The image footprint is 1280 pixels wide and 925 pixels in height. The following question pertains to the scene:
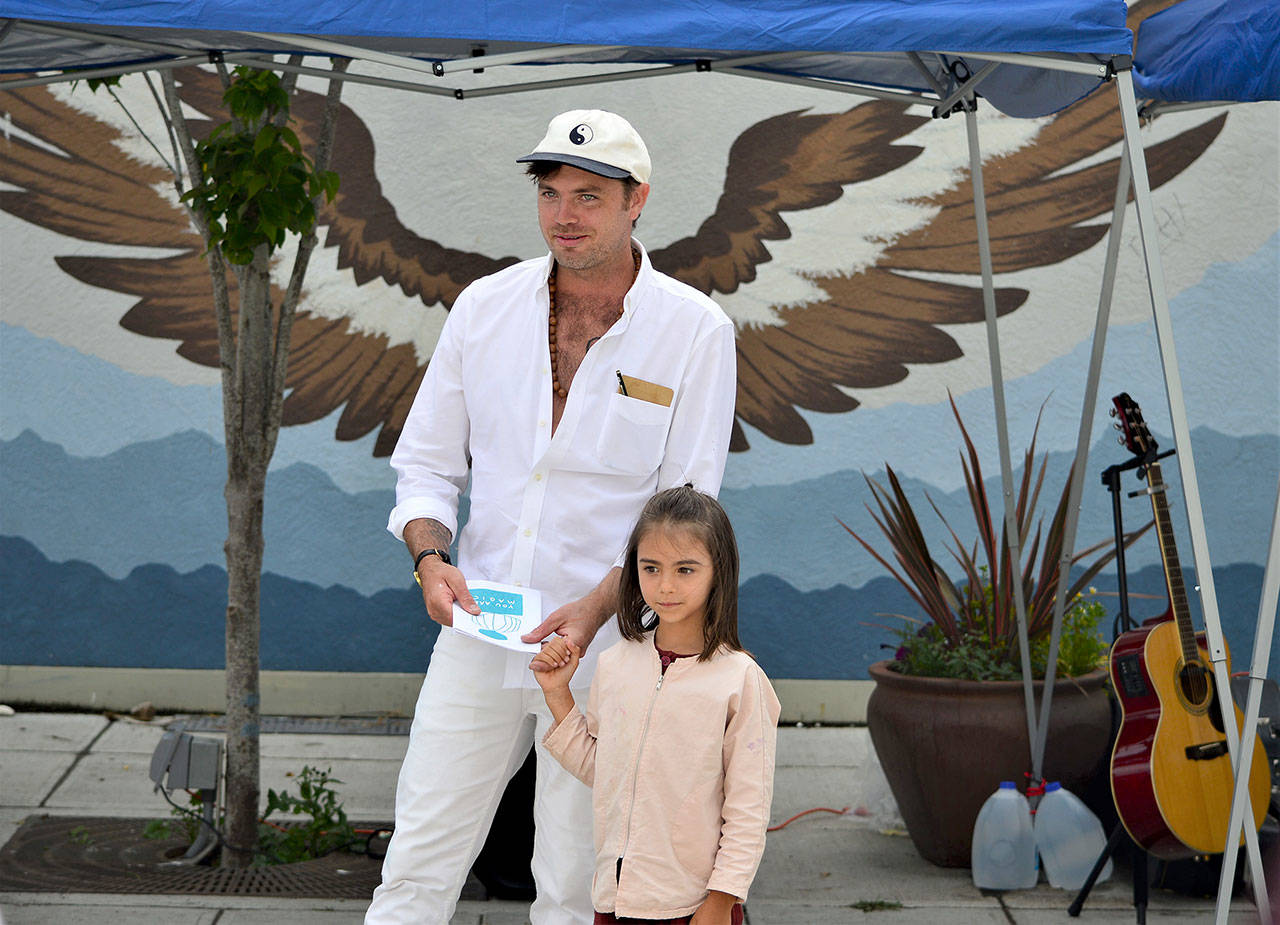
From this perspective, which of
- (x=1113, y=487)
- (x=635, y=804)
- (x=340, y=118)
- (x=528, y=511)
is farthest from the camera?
(x=340, y=118)

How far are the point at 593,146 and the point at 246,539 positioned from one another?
2.24m

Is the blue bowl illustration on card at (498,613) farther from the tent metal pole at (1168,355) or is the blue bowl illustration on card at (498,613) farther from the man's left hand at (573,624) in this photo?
the tent metal pole at (1168,355)

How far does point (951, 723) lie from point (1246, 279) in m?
2.94

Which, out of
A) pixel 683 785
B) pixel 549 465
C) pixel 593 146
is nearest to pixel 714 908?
pixel 683 785

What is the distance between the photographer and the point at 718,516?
2.72 metres

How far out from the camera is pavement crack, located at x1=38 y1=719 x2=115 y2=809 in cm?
519

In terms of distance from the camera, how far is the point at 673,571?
2.65 metres

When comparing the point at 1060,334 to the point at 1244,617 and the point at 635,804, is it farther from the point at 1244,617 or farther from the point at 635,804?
the point at 635,804

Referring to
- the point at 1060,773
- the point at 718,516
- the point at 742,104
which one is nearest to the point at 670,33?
the point at 718,516

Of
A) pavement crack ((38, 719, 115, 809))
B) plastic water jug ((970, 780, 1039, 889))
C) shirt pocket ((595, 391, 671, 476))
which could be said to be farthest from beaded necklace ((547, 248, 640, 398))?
pavement crack ((38, 719, 115, 809))

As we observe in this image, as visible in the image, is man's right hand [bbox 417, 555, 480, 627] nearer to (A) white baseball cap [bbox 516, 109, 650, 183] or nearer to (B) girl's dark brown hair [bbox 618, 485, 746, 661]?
(B) girl's dark brown hair [bbox 618, 485, 746, 661]

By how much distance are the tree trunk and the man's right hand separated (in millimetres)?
1804

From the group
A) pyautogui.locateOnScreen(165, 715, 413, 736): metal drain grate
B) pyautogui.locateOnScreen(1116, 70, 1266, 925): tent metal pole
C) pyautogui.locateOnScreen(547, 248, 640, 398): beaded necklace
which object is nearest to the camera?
pyautogui.locateOnScreen(547, 248, 640, 398): beaded necklace

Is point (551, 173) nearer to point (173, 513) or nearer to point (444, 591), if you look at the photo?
point (444, 591)
